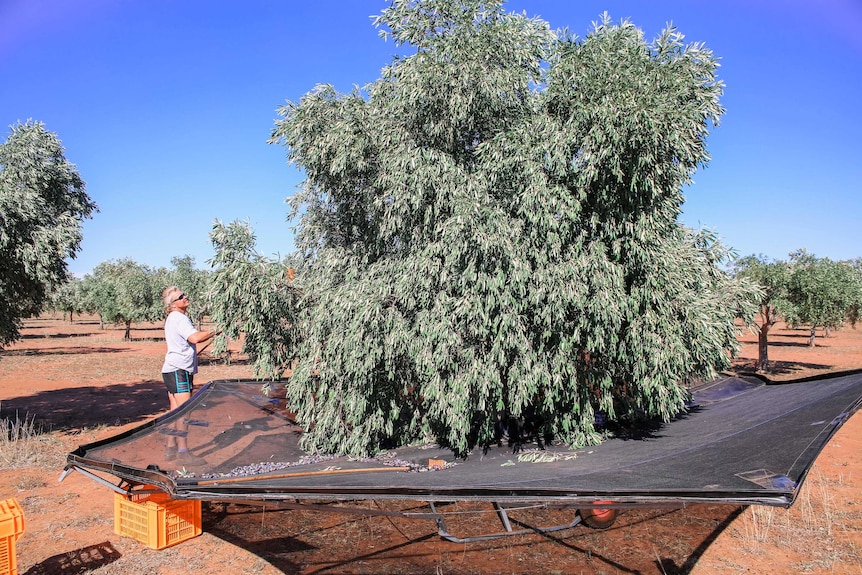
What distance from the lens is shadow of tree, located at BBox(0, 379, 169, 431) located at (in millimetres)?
13953

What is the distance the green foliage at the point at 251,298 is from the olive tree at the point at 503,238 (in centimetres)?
29

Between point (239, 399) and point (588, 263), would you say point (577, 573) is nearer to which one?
point (588, 263)

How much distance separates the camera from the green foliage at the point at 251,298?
723 cm

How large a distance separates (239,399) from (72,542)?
2475 millimetres

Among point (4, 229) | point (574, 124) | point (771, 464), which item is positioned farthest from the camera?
point (4, 229)

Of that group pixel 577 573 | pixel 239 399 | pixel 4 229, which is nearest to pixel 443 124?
pixel 239 399

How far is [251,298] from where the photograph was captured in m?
7.27

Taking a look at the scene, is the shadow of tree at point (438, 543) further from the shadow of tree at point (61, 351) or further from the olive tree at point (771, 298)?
the shadow of tree at point (61, 351)

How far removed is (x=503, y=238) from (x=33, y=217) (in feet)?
28.1

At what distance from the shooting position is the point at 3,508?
A: 194 inches

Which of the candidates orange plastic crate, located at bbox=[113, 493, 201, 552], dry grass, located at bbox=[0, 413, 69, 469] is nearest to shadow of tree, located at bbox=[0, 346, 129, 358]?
dry grass, located at bbox=[0, 413, 69, 469]

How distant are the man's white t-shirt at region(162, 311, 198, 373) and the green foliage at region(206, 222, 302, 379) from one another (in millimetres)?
337

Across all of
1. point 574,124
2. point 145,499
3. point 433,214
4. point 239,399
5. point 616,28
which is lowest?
point 145,499

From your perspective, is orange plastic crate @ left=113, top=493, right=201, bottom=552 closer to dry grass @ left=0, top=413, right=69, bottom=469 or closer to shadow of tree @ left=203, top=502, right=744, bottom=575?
shadow of tree @ left=203, top=502, right=744, bottom=575
